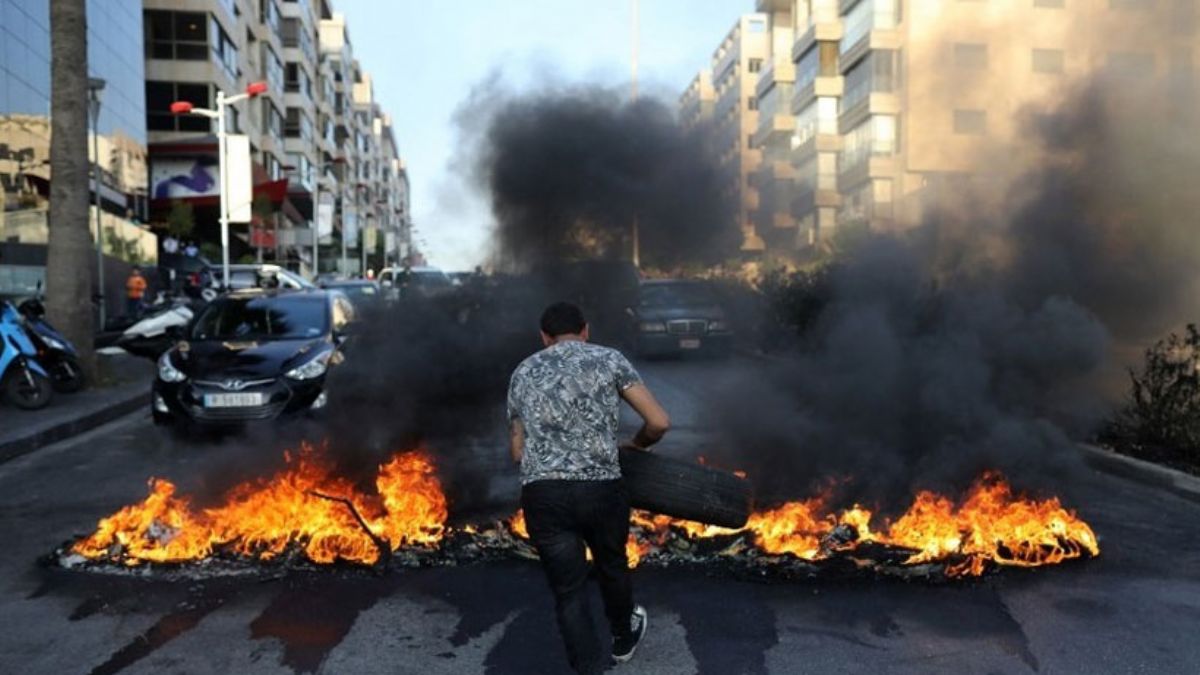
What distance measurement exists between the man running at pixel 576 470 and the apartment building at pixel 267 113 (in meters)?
35.2

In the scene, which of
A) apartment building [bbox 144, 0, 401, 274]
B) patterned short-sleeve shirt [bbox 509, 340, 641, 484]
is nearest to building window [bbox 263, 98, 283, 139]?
apartment building [bbox 144, 0, 401, 274]

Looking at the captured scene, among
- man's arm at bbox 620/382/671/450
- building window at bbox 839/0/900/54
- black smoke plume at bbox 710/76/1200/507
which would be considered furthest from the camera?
building window at bbox 839/0/900/54

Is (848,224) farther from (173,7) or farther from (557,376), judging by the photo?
(173,7)

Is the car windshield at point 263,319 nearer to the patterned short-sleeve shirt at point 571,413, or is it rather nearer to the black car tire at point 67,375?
the black car tire at point 67,375

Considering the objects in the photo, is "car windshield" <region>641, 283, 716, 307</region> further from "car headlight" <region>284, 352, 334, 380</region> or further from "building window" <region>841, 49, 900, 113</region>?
"car headlight" <region>284, 352, 334, 380</region>

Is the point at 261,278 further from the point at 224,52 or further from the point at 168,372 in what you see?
the point at 224,52

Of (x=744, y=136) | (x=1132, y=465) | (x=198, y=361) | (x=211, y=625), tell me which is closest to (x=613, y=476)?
(x=211, y=625)

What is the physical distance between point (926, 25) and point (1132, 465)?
4427mm

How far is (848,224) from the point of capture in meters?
8.98

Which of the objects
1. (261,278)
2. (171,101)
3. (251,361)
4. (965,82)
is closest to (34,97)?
(261,278)

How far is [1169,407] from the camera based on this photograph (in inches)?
296

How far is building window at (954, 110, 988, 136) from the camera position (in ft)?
27.7

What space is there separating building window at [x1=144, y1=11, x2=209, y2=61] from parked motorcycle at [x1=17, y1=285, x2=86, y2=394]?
30435 millimetres

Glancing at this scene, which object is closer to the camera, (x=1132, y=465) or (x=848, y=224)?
(x=1132, y=465)
